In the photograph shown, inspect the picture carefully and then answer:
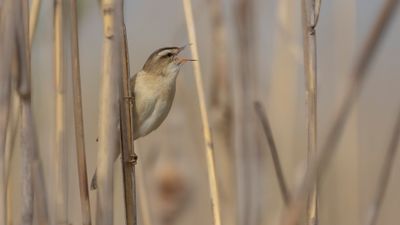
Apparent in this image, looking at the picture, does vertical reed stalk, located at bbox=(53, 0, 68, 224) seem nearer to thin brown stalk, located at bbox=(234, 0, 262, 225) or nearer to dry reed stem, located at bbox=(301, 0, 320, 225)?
thin brown stalk, located at bbox=(234, 0, 262, 225)

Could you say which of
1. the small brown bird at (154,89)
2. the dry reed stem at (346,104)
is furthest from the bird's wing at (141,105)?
the dry reed stem at (346,104)

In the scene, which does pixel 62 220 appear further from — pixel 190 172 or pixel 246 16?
pixel 190 172

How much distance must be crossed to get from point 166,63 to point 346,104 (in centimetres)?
110

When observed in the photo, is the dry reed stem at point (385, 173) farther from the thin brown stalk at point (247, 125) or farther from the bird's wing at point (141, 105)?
the bird's wing at point (141, 105)

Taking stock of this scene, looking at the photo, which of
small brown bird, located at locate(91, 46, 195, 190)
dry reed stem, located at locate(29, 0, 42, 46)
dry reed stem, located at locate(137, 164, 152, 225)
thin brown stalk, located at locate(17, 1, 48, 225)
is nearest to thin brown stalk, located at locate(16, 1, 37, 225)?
thin brown stalk, located at locate(17, 1, 48, 225)

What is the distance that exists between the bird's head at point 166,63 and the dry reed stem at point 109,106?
78 cm

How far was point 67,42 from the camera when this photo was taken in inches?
56.0

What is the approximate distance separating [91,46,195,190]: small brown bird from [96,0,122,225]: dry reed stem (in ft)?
2.43

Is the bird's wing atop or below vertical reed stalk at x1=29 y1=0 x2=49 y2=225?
atop

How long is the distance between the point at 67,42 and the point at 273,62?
0.46 m

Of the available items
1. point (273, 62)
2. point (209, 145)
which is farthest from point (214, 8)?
point (209, 145)

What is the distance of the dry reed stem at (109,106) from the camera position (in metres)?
1.04

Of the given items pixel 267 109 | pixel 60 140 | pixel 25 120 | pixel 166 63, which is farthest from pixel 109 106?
pixel 166 63

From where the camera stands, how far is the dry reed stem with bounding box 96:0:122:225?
40.9 inches
